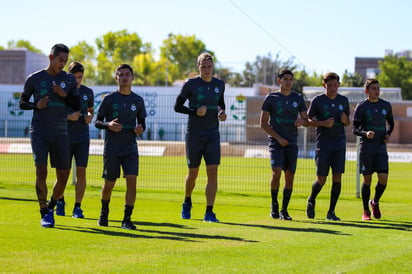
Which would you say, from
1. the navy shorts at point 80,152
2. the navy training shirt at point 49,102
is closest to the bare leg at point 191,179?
the navy shorts at point 80,152

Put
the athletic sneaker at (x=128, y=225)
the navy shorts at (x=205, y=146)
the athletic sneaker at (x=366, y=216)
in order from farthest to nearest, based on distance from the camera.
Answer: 1. the athletic sneaker at (x=366, y=216)
2. the navy shorts at (x=205, y=146)
3. the athletic sneaker at (x=128, y=225)

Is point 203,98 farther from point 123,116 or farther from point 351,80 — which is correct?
point 351,80

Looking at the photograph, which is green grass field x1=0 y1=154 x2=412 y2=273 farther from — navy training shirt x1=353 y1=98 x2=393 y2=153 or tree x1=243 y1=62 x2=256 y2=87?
tree x1=243 y1=62 x2=256 y2=87

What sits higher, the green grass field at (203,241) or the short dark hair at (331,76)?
the short dark hair at (331,76)

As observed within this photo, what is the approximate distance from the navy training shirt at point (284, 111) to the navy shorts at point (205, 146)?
1.06 m

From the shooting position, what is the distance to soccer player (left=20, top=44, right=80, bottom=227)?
11570 mm

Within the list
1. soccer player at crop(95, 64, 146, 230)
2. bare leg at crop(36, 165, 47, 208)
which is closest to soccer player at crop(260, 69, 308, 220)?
soccer player at crop(95, 64, 146, 230)

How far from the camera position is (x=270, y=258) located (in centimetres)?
918

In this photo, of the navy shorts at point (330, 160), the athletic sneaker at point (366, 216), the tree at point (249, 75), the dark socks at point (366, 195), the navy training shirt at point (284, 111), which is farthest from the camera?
the tree at point (249, 75)

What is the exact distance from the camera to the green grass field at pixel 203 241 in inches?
340

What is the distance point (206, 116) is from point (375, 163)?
3060mm

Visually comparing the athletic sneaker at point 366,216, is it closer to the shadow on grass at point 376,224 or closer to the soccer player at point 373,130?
the soccer player at point 373,130

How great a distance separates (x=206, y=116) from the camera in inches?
520

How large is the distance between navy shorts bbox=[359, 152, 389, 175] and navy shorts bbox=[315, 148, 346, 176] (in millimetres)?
547
